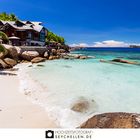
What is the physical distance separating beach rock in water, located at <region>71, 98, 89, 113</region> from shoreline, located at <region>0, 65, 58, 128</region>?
614 mm

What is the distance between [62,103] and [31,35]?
1512 centimetres

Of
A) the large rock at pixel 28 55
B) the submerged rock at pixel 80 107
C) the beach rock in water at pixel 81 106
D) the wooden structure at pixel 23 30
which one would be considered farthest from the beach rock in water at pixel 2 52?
the wooden structure at pixel 23 30

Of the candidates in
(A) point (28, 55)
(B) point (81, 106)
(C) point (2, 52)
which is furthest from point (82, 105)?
(A) point (28, 55)

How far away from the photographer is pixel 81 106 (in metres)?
4.63

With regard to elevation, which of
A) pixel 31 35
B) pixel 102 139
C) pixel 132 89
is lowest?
pixel 132 89

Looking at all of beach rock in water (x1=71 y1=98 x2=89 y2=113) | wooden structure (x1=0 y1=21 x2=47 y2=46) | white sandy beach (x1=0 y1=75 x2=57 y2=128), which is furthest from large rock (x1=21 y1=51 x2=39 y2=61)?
beach rock in water (x1=71 y1=98 x2=89 y2=113)

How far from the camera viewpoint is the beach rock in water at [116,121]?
255cm

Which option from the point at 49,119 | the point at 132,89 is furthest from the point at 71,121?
the point at 132,89

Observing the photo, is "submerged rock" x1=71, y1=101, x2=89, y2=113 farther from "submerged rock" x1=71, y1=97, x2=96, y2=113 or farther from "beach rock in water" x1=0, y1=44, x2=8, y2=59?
"beach rock in water" x1=0, y1=44, x2=8, y2=59

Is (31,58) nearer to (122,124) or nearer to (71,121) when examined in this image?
(71,121)

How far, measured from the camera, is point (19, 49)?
15086 millimetres

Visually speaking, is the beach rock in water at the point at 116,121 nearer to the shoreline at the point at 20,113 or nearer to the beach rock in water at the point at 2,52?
the shoreline at the point at 20,113

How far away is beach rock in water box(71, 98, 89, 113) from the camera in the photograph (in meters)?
4.44

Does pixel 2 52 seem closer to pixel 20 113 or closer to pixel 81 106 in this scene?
pixel 81 106
